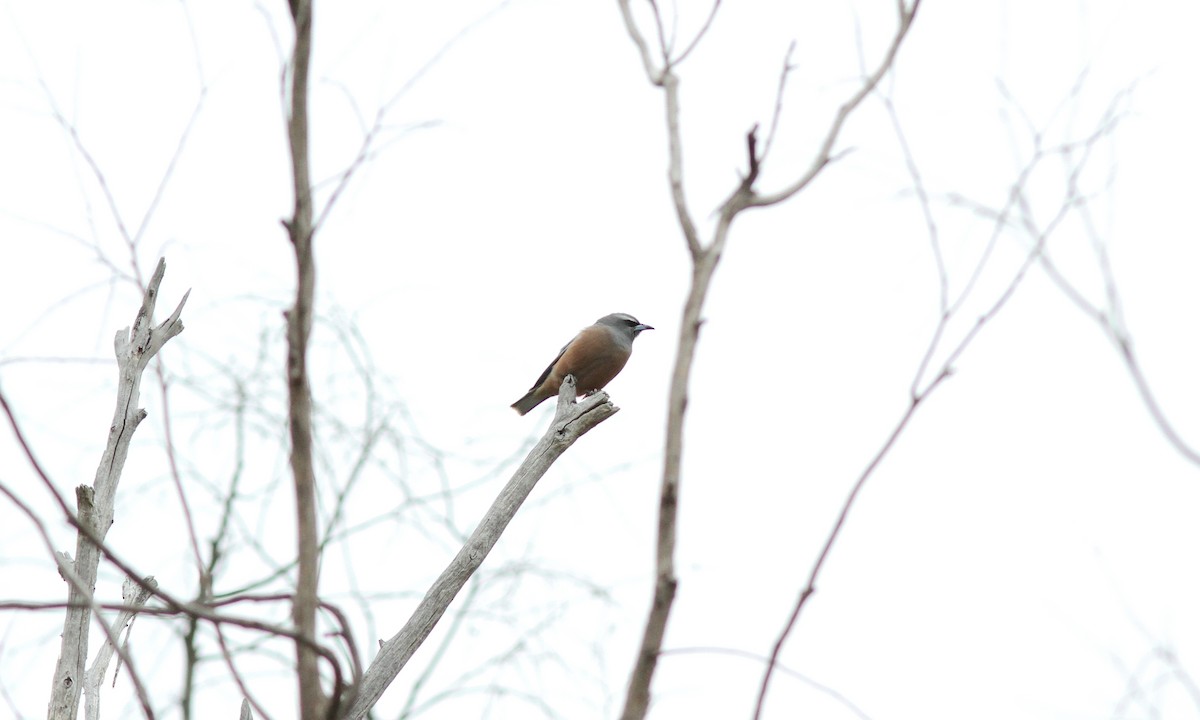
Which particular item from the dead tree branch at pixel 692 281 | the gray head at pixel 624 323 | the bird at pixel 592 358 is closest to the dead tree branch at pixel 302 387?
the dead tree branch at pixel 692 281

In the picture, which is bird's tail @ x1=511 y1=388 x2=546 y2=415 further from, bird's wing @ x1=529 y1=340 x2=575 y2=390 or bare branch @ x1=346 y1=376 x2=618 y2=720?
bare branch @ x1=346 y1=376 x2=618 y2=720

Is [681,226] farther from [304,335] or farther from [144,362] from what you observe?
[144,362]

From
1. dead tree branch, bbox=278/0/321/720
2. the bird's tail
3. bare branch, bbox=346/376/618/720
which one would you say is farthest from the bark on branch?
the bird's tail

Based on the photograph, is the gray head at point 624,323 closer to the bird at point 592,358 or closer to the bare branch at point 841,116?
the bird at point 592,358

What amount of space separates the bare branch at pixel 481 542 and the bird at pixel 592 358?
3.14 meters

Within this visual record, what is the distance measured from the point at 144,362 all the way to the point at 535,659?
311 cm

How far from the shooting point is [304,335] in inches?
53.8

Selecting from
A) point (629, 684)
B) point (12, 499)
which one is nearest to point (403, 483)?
point (12, 499)

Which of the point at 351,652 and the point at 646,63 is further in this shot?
the point at 646,63

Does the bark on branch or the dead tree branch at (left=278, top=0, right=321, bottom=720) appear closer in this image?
the dead tree branch at (left=278, top=0, right=321, bottom=720)

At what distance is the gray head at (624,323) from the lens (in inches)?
341

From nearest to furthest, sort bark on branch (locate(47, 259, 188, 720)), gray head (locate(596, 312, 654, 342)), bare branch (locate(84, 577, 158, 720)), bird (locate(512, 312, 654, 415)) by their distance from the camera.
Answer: bark on branch (locate(47, 259, 188, 720))
bare branch (locate(84, 577, 158, 720))
bird (locate(512, 312, 654, 415))
gray head (locate(596, 312, 654, 342))

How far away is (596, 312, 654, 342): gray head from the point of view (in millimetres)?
8655

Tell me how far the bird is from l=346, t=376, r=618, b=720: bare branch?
314cm
